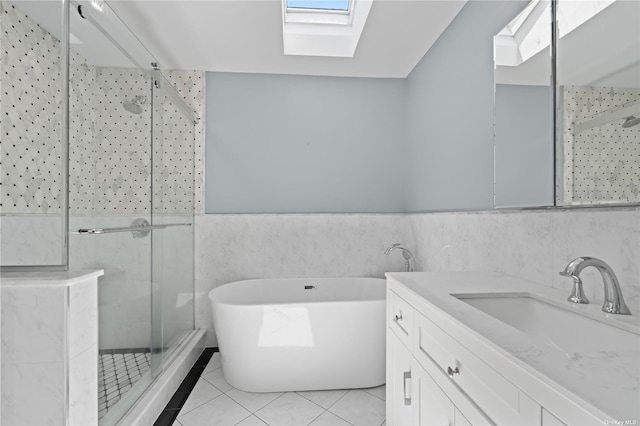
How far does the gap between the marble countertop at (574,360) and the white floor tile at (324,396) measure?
126 cm

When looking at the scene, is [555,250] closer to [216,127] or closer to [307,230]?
[307,230]

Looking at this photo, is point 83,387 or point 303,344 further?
point 303,344

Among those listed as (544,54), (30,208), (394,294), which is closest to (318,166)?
(394,294)

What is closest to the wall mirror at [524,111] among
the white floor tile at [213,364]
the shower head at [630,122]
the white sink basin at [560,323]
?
the shower head at [630,122]

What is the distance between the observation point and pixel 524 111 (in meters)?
1.41

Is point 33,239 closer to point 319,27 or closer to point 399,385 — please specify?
point 399,385

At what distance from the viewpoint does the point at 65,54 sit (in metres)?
1.20

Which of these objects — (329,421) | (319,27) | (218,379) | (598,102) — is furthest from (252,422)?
(319,27)

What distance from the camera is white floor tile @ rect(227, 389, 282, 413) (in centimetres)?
203

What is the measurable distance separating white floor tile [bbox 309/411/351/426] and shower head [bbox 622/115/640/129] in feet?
6.01

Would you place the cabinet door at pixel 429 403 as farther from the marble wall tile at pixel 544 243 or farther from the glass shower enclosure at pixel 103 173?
the glass shower enclosure at pixel 103 173

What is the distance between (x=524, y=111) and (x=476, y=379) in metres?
1.13

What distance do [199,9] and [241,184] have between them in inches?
54.2

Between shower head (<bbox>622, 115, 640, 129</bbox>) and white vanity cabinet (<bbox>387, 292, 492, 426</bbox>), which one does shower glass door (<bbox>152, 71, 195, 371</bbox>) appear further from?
shower head (<bbox>622, 115, 640, 129</bbox>)
